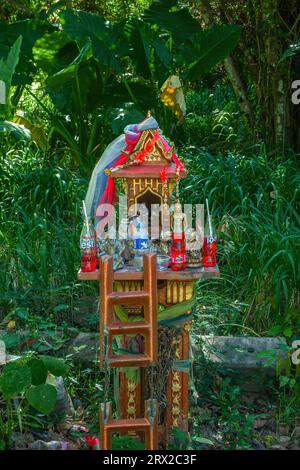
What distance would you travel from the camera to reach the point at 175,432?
4129 millimetres

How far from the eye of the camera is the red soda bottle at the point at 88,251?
13.3 ft

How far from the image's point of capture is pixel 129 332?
3.86 meters

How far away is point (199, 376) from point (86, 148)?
150 inches

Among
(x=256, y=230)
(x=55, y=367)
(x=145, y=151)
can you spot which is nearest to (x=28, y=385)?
(x=55, y=367)

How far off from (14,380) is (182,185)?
3.33 metres

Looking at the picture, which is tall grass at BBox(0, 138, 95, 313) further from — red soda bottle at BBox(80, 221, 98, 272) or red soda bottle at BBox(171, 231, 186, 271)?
red soda bottle at BBox(171, 231, 186, 271)

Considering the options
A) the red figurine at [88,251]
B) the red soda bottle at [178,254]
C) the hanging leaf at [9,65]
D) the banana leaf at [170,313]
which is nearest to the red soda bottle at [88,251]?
the red figurine at [88,251]

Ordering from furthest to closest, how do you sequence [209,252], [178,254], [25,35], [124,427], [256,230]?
[25,35], [256,230], [209,252], [178,254], [124,427]

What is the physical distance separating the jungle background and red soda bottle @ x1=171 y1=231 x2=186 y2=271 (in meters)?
0.84

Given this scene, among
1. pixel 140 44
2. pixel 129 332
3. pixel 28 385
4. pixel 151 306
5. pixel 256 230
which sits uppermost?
pixel 140 44

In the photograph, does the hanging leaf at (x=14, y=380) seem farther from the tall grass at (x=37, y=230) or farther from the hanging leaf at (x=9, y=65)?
the hanging leaf at (x=9, y=65)

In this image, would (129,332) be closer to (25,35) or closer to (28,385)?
(28,385)

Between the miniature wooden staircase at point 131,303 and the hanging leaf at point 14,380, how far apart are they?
43 cm

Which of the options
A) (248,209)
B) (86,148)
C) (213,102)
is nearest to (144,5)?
(213,102)
